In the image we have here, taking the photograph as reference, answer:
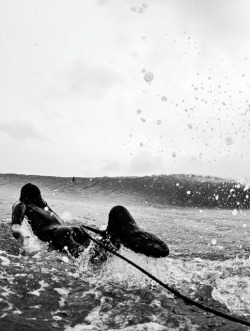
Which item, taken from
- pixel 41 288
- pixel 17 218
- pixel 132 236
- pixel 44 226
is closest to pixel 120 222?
pixel 132 236

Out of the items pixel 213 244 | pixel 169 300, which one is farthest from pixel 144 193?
pixel 169 300

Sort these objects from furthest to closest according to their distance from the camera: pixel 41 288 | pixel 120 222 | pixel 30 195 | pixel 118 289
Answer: pixel 30 195, pixel 120 222, pixel 118 289, pixel 41 288

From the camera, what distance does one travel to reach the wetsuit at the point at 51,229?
5880mm

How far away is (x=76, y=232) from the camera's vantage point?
596 centimetres

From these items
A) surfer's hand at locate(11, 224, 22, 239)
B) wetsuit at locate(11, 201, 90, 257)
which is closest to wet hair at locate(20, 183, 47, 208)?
wetsuit at locate(11, 201, 90, 257)

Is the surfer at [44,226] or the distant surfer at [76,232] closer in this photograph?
the distant surfer at [76,232]

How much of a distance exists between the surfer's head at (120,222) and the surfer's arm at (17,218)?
1.57 meters

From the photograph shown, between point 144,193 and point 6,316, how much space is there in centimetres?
2540

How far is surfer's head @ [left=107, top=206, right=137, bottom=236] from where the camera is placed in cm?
518

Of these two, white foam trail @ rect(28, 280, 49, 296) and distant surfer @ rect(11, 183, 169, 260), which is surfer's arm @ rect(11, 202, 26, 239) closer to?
distant surfer @ rect(11, 183, 169, 260)

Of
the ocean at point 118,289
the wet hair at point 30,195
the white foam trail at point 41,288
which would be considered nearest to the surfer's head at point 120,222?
the ocean at point 118,289

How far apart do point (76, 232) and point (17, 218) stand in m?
0.99

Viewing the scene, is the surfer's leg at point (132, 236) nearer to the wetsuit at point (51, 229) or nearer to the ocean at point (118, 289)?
the ocean at point (118, 289)

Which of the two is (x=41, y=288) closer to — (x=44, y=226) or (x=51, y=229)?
(x=51, y=229)
